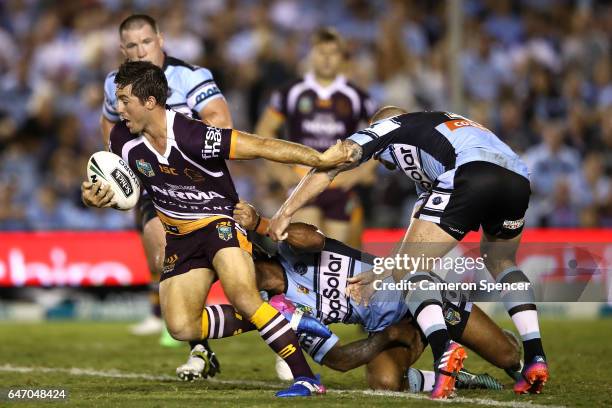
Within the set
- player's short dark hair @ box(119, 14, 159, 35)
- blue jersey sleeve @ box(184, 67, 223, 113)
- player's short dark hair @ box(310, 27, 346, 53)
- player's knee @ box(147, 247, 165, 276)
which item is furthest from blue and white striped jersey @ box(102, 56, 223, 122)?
player's short dark hair @ box(310, 27, 346, 53)

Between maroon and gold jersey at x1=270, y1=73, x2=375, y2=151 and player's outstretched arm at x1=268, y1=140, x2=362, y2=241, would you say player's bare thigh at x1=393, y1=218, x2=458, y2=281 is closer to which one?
Result: player's outstretched arm at x1=268, y1=140, x2=362, y2=241

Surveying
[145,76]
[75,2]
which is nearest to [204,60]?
[75,2]

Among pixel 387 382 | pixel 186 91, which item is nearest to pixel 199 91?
pixel 186 91

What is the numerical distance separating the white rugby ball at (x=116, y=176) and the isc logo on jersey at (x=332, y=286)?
4.31ft

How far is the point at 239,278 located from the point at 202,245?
426mm

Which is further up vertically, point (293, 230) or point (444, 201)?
point (444, 201)

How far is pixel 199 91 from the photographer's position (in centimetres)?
855

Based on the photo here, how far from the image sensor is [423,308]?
6734 mm

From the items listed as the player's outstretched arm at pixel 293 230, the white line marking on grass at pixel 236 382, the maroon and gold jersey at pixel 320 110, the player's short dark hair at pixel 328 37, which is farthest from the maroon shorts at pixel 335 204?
the player's outstretched arm at pixel 293 230

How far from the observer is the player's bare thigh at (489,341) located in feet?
23.4

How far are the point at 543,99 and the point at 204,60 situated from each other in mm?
4929

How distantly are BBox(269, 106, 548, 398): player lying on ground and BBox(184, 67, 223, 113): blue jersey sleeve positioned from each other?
6.19ft

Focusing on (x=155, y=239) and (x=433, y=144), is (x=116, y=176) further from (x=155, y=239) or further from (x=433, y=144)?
(x=433, y=144)

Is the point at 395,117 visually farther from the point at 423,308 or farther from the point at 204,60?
the point at 204,60
